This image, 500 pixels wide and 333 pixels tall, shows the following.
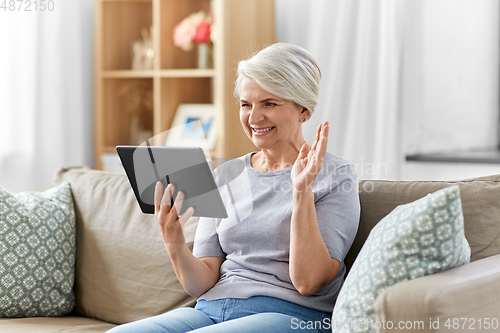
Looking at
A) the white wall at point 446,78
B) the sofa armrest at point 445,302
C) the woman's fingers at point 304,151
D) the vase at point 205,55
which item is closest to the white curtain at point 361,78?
the white wall at point 446,78

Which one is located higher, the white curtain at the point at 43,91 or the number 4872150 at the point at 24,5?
the number 4872150 at the point at 24,5

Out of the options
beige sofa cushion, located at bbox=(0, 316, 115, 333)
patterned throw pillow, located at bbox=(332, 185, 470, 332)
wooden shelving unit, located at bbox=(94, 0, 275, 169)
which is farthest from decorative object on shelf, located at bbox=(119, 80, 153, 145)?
patterned throw pillow, located at bbox=(332, 185, 470, 332)

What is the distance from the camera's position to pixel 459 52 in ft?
8.46

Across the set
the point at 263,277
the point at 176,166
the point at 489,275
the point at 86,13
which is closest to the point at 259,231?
the point at 263,277

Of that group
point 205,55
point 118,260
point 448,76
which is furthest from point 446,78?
point 118,260

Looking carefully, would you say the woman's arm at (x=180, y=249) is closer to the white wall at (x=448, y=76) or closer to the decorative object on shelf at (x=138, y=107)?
the white wall at (x=448, y=76)

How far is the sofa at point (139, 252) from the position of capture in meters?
1.05

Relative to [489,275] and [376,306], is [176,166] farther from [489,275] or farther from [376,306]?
[489,275]

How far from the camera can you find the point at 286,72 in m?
1.37

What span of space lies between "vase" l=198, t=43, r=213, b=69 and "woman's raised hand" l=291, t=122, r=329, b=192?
5.72ft

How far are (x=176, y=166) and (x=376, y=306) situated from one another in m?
0.55

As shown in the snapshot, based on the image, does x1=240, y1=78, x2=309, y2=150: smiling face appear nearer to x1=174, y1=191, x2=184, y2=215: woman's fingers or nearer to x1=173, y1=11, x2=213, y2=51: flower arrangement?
x1=174, y1=191, x2=184, y2=215: woman's fingers

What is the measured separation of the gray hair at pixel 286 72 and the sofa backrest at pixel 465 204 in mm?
296

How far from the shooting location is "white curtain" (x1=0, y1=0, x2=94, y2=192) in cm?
267
